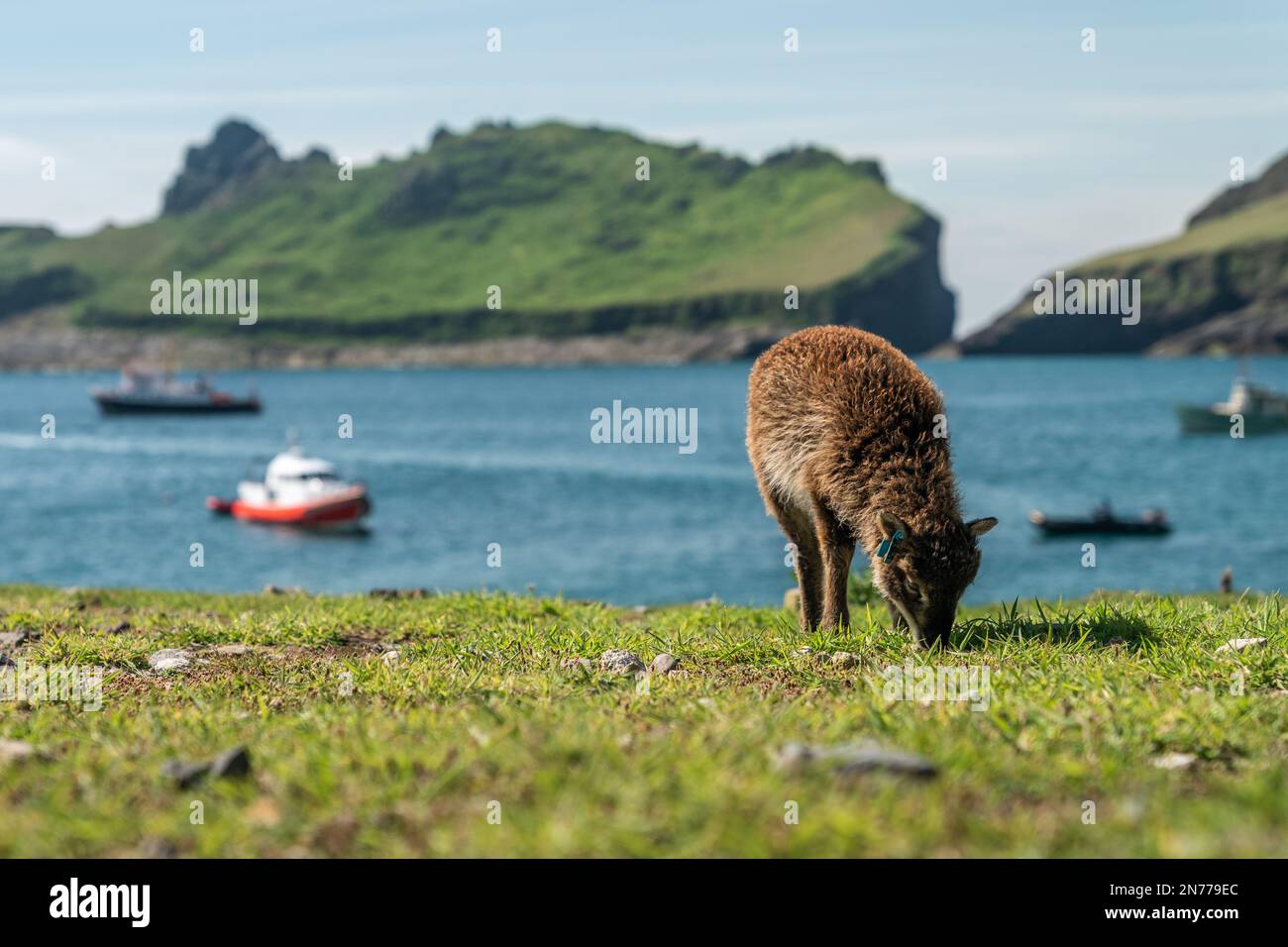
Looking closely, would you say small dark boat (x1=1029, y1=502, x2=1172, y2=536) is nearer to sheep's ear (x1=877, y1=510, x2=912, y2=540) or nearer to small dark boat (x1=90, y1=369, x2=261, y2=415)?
sheep's ear (x1=877, y1=510, x2=912, y2=540)

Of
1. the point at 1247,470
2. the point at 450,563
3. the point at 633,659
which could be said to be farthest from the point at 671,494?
the point at 633,659

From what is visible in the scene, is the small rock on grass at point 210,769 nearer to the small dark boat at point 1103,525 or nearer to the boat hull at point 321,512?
the small dark boat at point 1103,525

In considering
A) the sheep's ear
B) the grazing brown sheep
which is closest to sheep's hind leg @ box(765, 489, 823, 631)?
the grazing brown sheep

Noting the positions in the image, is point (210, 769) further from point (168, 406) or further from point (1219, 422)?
point (168, 406)

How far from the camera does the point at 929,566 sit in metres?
9.88

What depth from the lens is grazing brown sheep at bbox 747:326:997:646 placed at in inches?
393

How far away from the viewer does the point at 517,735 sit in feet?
21.5

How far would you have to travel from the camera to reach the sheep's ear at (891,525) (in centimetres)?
991

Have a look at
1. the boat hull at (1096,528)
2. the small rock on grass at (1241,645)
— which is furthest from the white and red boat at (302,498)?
the small rock on grass at (1241,645)

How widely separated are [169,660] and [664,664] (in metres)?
4.32

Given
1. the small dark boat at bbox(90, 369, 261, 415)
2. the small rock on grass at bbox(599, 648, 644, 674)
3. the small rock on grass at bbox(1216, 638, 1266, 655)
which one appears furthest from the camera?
the small dark boat at bbox(90, 369, 261, 415)

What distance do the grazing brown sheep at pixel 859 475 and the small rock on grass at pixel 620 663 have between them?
2.24 m

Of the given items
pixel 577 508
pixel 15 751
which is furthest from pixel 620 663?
pixel 577 508

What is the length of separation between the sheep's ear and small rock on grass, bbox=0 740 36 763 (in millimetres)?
6484
